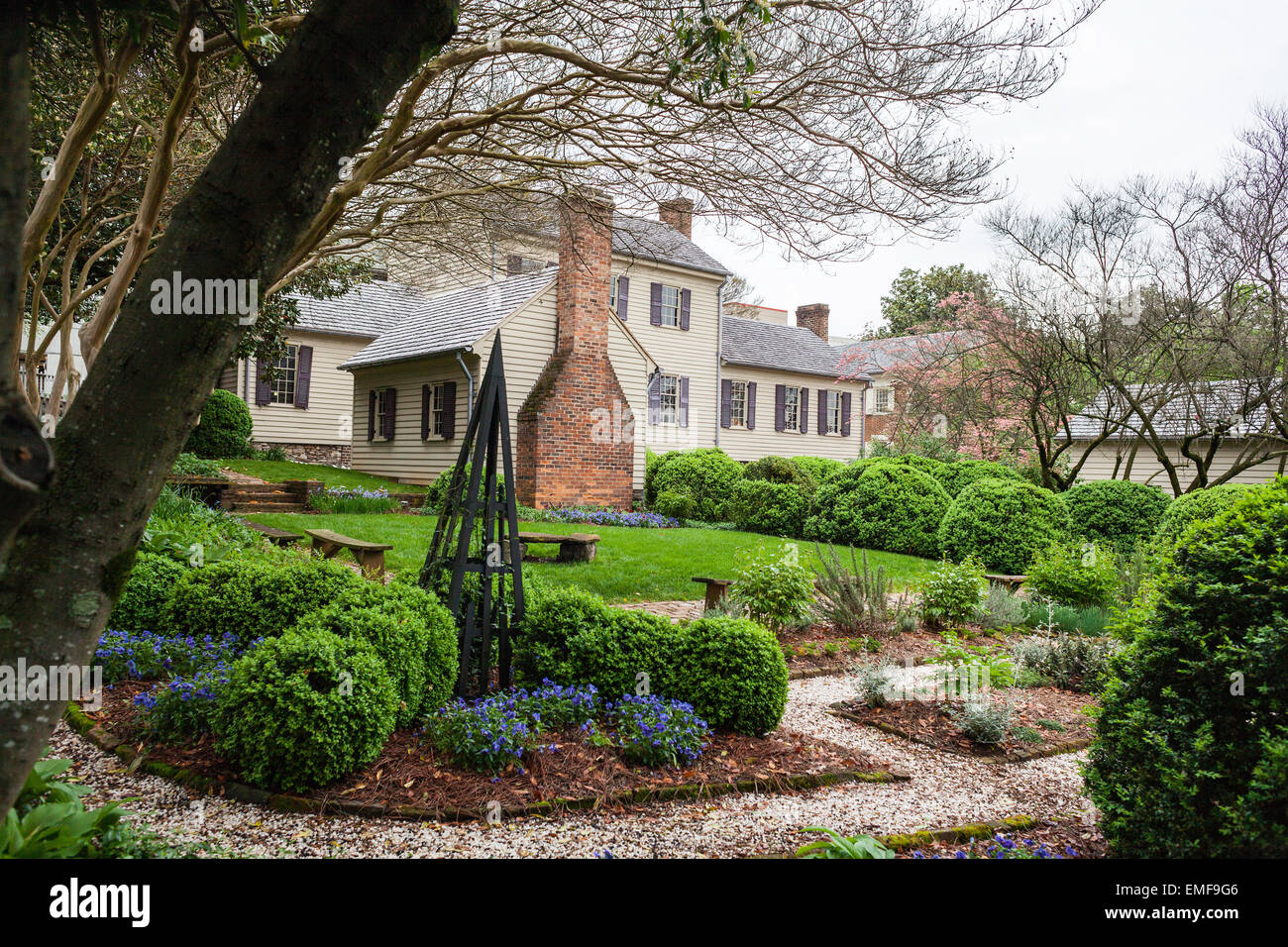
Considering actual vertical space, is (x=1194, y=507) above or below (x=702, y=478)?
below

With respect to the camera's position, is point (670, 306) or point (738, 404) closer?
point (670, 306)

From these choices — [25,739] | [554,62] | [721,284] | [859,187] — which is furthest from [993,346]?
[25,739]

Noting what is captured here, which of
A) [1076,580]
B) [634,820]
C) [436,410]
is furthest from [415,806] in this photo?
[436,410]

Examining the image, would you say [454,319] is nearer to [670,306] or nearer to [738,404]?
[670,306]

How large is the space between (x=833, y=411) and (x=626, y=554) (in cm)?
2020

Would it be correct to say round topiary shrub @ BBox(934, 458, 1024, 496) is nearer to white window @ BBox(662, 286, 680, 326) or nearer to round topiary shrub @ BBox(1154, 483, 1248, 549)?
round topiary shrub @ BBox(1154, 483, 1248, 549)

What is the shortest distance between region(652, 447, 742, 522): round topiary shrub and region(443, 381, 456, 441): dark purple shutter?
508cm

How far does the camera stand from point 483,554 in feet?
16.4

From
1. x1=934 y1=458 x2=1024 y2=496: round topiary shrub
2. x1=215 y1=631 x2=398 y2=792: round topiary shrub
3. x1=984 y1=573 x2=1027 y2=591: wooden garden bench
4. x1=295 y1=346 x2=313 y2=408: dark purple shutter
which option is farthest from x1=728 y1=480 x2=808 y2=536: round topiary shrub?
x1=295 y1=346 x2=313 y2=408: dark purple shutter

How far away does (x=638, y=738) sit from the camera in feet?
14.0

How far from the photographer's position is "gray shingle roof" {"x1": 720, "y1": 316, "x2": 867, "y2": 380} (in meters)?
27.7

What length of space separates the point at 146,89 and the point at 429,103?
2.75 m

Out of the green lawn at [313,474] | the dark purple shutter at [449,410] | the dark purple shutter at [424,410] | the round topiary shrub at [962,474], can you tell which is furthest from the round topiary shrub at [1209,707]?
the dark purple shutter at [424,410]

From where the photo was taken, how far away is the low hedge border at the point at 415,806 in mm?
3562
